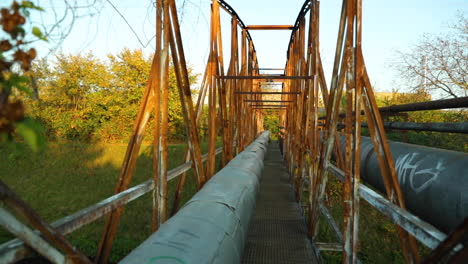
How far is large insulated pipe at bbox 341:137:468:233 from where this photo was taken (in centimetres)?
179

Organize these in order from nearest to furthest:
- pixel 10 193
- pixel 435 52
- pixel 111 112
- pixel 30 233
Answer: pixel 10 193 < pixel 30 233 < pixel 435 52 < pixel 111 112

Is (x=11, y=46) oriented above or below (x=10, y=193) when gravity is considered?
above

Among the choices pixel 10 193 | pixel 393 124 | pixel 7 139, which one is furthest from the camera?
pixel 393 124

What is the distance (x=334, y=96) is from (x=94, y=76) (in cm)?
2822

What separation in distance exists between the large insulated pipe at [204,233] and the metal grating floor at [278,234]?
1.44 meters

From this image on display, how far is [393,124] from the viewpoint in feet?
12.3

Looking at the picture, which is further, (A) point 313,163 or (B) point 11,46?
(A) point 313,163

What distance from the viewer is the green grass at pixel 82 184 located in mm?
8266

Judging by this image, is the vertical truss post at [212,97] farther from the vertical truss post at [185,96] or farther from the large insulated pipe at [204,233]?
the large insulated pipe at [204,233]

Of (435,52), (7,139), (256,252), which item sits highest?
(435,52)

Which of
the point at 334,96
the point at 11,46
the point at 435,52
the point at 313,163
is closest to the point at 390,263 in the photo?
the point at 313,163

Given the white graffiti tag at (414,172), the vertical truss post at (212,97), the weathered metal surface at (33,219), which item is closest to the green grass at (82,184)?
the vertical truss post at (212,97)

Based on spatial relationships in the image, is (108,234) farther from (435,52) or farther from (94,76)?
(94,76)

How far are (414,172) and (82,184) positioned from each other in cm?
1497
